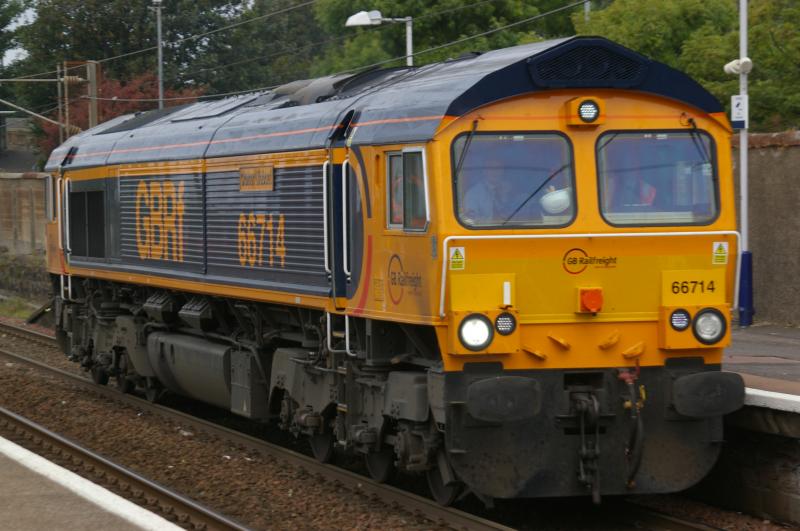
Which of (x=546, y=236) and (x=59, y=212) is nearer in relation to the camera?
(x=546, y=236)

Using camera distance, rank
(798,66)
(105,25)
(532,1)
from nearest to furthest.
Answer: (798,66) → (532,1) → (105,25)

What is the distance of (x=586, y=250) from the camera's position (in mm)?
9070

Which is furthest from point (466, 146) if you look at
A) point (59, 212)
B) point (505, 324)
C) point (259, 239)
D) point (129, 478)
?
point (59, 212)

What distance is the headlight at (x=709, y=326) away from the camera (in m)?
9.20

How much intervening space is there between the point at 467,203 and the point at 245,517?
310 cm

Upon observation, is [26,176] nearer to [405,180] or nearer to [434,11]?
[434,11]

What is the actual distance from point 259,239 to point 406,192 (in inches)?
122

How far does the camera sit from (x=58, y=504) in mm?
8906

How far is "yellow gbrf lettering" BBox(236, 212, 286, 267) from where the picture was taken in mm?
11586

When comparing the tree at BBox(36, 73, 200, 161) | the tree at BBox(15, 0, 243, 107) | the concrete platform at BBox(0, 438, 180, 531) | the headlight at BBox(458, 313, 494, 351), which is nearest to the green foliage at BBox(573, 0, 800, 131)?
the headlight at BBox(458, 313, 494, 351)

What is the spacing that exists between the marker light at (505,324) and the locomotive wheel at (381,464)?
84.1 inches

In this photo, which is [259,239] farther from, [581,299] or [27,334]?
[27,334]

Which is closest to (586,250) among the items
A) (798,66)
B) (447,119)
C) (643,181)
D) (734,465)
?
(643,181)

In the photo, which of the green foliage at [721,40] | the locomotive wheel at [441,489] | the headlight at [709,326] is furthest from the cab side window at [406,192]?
the green foliage at [721,40]
